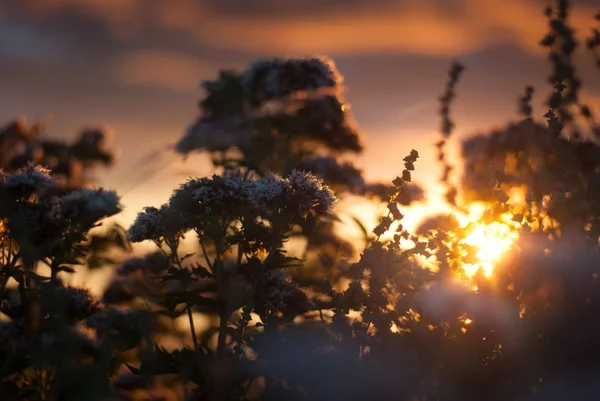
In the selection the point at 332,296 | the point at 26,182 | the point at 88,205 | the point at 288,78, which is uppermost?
the point at 288,78

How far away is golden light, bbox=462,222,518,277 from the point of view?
3.83m

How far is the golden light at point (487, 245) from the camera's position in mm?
3826

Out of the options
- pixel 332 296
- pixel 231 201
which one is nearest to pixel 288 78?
pixel 231 201

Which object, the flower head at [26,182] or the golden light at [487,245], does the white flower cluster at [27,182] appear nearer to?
the flower head at [26,182]

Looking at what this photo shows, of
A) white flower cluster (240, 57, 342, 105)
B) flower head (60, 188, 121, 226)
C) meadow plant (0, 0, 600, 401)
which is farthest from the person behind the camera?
white flower cluster (240, 57, 342, 105)

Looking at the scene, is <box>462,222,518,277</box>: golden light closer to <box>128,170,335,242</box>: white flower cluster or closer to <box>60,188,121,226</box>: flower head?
<box>128,170,335,242</box>: white flower cluster

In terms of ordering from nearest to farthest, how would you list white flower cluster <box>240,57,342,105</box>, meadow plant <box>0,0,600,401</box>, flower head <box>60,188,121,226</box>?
meadow plant <box>0,0,600,401</box> → flower head <box>60,188,121,226</box> → white flower cluster <box>240,57,342,105</box>

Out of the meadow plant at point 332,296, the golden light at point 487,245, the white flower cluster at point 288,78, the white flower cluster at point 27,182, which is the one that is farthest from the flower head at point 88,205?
the white flower cluster at point 288,78

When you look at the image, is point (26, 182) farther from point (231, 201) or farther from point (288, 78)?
point (288, 78)

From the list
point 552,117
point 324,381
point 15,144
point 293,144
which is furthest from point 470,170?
point 15,144

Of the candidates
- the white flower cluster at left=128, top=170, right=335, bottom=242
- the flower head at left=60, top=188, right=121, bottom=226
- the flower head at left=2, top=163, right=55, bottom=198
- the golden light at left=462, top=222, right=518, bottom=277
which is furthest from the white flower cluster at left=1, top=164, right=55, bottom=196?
the golden light at left=462, top=222, right=518, bottom=277

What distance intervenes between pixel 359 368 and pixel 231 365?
74 cm

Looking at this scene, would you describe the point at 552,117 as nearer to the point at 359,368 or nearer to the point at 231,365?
the point at 359,368

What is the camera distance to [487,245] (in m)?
3.88
